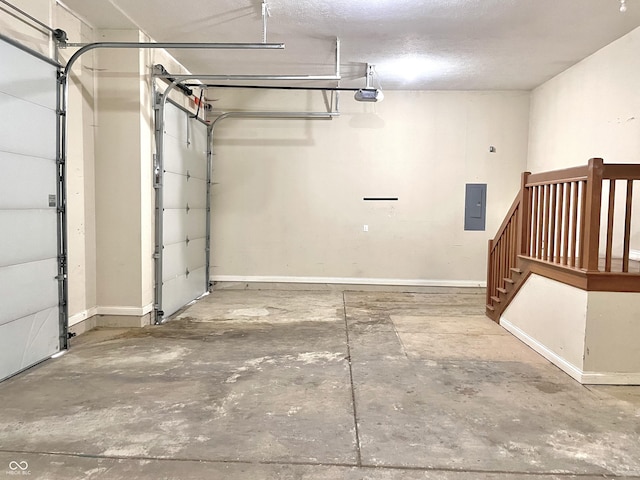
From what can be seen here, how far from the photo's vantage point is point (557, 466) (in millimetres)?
2258

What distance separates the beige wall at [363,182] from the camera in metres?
7.20

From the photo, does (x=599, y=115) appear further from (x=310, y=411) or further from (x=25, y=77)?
(x=25, y=77)

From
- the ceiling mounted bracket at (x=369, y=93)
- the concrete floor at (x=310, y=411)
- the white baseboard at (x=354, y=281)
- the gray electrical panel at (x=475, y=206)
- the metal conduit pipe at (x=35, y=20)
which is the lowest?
the concrete floor at (x=310, y=411)

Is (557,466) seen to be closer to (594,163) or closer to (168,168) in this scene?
(594,163)

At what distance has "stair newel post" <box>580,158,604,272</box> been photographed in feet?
11.0

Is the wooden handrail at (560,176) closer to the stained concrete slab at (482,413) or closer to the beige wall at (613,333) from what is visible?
the beige wall at (613,333)

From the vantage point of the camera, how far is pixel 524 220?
4.70 meters

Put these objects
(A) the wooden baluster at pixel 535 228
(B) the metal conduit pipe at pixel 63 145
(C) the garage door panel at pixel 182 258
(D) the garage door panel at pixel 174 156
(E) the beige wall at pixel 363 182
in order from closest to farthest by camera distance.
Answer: (B) the metal conduit pipe at pixel 63 145, (A) the wooden baluster at pixel 535 228, (D) the garage door panel at pixel 174 156, (C) the garage door panel at pixel 182 258, (E) the beige wall at pixel 363 182

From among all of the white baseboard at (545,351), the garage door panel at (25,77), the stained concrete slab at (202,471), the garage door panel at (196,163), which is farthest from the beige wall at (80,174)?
the white baseboard at (545,351)

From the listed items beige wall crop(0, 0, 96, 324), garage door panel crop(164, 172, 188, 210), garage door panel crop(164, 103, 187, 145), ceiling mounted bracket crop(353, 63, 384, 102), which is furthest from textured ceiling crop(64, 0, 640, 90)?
garage door panel crop(164, 172, 188, 210)

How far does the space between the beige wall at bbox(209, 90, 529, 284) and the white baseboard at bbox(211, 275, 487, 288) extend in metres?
0.05

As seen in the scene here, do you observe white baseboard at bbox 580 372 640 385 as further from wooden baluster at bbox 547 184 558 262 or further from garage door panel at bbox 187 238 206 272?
garage door panel at bbox 187 238 206 272

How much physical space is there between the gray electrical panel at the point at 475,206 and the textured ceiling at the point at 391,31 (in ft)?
6.10

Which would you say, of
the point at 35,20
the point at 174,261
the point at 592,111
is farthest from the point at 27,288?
the point at 592,111
